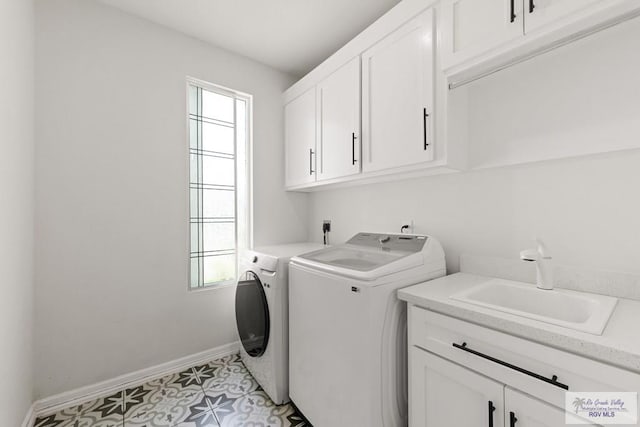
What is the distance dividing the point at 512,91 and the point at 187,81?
230cm

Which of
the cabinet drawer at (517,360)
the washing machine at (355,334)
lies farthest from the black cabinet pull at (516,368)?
the washing machine at (355,334)

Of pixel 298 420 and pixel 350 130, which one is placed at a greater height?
pixel 350 130

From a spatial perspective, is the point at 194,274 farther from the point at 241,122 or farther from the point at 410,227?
the point at 410,227

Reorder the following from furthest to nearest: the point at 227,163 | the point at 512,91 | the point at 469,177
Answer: the point at 227,163 → the point at 469,177 → the point at 512,91

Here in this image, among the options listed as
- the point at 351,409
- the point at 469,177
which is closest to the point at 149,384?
the point at 351,409

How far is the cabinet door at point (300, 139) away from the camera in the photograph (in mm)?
2307

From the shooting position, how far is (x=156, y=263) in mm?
2084

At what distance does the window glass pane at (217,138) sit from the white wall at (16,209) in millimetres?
1042

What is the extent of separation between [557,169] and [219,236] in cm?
238

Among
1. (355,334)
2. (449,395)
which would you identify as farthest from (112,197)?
(449,395)

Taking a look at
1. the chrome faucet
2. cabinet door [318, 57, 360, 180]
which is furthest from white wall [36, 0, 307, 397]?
the chrome faucet

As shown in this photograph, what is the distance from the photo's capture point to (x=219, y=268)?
7.94ft

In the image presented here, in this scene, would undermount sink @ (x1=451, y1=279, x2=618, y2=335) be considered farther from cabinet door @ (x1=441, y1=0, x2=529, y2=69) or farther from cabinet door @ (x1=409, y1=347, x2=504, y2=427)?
cabinet door @ (x1=441, y1=0, x2=529, y2=69)

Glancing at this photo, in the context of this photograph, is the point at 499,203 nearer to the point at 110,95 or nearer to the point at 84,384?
the point at 110,95
